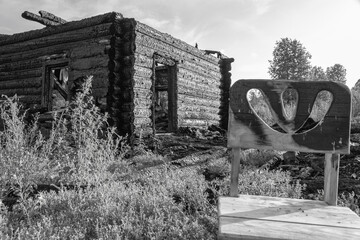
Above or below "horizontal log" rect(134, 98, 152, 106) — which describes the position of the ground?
below

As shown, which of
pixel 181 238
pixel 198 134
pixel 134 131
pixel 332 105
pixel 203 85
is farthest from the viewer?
pixel 203 85

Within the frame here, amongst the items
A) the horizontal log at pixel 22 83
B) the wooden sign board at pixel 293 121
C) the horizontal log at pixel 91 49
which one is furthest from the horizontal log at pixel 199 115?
the wooden sign board at pixel 293 121

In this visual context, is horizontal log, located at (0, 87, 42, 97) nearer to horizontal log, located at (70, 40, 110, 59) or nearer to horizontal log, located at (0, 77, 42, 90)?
horizontal log, located at (0, 77, 42, 90)

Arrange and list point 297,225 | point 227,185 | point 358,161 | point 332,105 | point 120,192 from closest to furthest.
Answer: point 297,225 < point 332,105 < point 120,192 < point 227,185 < point 358,161

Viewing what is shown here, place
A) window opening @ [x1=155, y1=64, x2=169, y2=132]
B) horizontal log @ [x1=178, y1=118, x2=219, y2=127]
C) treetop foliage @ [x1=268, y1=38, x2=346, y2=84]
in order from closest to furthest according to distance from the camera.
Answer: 1. horizontal log @ [x1=178, y1=118, x2=219, y2=127]
2. window opening @ [x1=155, y1=64, x2=169, y2=132]
3. treetop foliage @ [x1=268, y1=38, x2=346, y2=84]

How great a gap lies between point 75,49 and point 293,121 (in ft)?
23.9

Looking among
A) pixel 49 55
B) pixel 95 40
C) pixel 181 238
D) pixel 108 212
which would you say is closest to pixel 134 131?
pixel 95 40

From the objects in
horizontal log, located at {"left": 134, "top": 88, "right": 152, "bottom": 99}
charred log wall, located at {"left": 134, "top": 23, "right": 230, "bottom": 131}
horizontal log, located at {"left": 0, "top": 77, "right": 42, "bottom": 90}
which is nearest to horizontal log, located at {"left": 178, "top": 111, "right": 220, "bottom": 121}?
charred log wall, located at {"left": 134, "top": 23, "right": 230, "bottom": 131}

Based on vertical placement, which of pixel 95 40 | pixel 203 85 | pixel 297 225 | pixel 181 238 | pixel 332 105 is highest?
pixel 95 40

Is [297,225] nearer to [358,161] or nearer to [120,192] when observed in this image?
[120,192]

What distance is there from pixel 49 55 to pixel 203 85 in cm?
539

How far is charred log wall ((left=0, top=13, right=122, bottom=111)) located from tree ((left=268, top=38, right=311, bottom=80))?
3319 centimetres

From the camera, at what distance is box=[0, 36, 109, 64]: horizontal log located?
7812mm

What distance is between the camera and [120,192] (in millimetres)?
3480
